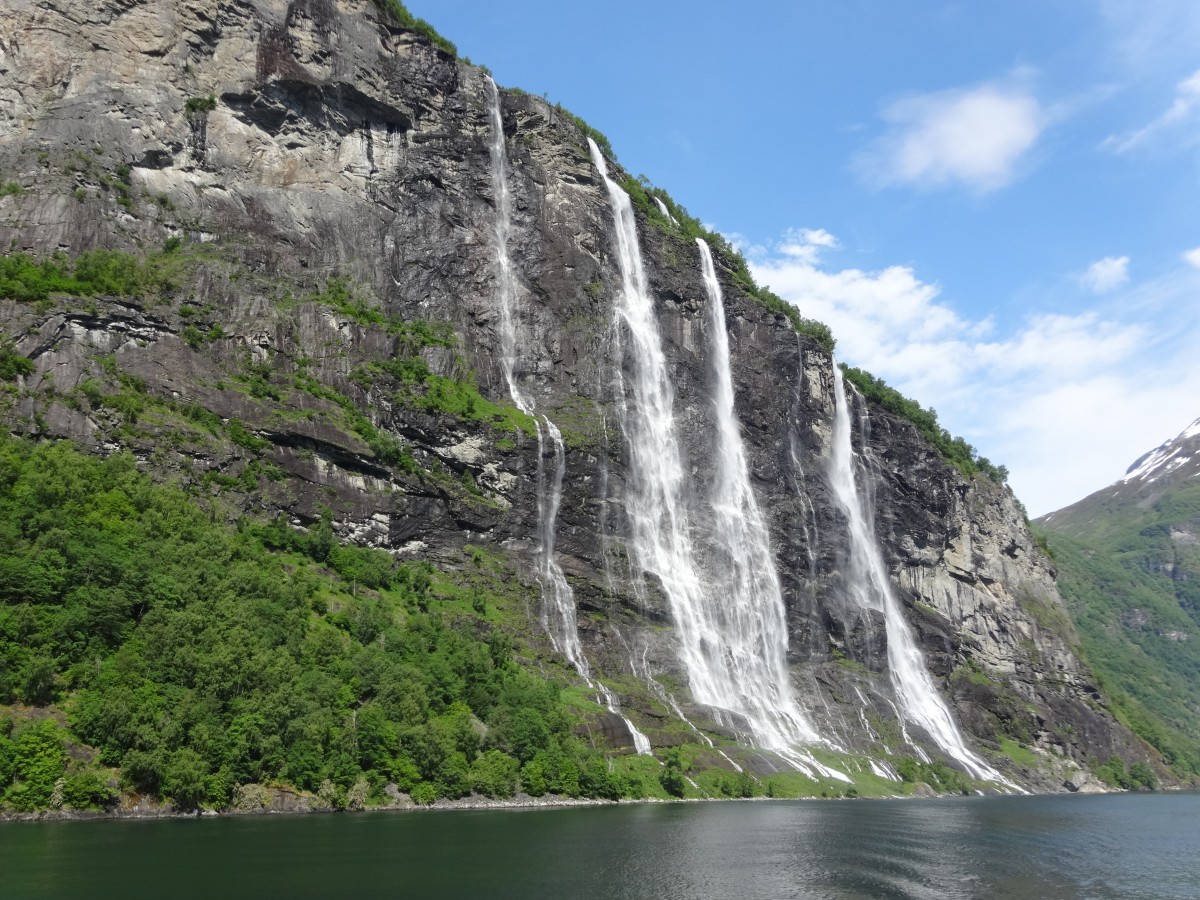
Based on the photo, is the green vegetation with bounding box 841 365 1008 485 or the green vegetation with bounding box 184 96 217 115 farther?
the green vegetation with bounding box 841 365 1008 485

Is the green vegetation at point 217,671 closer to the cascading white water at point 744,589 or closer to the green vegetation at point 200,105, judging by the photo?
the cascading white water at point 744,589

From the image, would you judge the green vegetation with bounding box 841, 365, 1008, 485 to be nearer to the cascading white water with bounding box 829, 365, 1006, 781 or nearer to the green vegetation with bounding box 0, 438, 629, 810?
the cascading white water with bounding box 829, 365, 1006, 781

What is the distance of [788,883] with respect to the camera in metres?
32.2

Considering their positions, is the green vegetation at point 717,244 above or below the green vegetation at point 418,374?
above

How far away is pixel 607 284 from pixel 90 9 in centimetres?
4968

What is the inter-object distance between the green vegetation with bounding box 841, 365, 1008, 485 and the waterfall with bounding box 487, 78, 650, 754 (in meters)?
46.2

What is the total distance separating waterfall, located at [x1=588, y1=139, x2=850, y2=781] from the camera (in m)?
77.9

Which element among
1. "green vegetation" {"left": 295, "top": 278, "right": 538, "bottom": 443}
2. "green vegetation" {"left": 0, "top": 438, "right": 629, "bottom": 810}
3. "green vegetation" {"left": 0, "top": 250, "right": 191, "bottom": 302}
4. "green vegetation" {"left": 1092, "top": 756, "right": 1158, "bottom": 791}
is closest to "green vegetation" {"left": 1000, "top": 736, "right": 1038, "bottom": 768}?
"green vegetation" {"left": 1092, "top": 756, "right": 1158, "bottom": 791}

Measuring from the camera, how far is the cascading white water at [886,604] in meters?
90.8

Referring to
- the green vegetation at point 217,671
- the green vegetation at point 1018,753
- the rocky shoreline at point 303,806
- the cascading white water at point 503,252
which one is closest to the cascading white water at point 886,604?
the green vegetation at point 1018,753

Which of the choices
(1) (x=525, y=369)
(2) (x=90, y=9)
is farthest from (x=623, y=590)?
(2) (x=90, y=9)

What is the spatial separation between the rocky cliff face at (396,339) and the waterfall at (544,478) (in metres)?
0.84

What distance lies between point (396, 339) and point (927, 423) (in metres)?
75.7

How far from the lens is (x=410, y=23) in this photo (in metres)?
101
